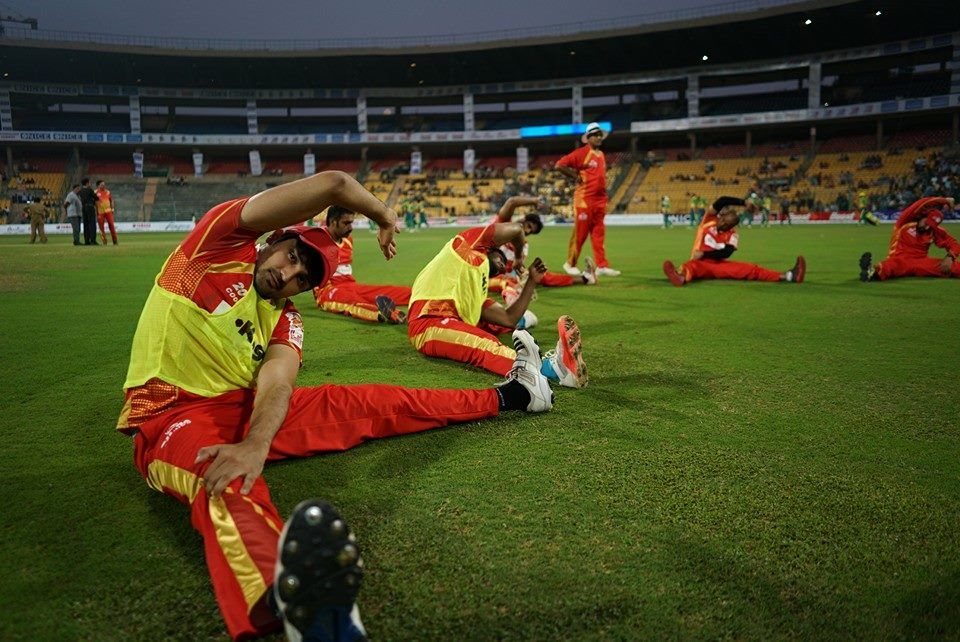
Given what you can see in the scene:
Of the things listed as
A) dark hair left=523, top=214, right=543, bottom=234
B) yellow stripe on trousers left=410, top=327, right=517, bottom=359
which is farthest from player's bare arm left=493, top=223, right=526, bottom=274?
yellow stripe on trousers left=410, top=327, right=517, bottom=359

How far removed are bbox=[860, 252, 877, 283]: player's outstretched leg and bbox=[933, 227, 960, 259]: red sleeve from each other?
1043 mm

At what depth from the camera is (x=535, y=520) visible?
2.19 m

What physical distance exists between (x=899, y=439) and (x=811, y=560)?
1382mm

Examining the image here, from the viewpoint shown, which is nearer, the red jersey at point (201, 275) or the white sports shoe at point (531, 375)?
the red jersey at point (201, 275)

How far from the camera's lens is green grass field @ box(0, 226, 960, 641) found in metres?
1.69

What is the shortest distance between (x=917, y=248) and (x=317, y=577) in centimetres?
1038

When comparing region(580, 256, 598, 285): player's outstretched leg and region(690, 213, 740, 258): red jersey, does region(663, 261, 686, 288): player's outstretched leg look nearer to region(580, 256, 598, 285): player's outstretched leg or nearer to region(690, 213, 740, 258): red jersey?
region(690, 213, 740, 258): red jersey

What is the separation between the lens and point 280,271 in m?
2.59

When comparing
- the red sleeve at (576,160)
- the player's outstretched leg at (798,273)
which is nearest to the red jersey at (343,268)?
the red sleeve at (576,160)

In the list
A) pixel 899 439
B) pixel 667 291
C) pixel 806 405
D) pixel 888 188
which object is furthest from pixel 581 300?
pixel 888 188

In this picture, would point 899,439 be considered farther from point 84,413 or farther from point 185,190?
point 185,190

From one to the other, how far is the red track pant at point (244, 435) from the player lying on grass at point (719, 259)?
6581 mm

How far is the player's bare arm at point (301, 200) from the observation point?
2219 millimetres

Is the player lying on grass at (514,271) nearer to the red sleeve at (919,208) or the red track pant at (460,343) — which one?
the red track pant at (460,343)
